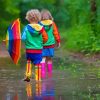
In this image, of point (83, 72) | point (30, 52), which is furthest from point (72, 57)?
point (30, 52)

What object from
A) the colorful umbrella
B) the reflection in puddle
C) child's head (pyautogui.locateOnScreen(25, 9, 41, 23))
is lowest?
the reflection in puddle

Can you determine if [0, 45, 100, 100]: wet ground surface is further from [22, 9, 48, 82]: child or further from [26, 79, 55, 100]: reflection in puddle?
[22, 9, 48, 82]: child

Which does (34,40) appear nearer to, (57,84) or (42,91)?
(57,84)

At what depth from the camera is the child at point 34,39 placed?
1214cm

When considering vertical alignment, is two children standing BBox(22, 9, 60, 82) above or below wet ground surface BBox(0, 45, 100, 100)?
above

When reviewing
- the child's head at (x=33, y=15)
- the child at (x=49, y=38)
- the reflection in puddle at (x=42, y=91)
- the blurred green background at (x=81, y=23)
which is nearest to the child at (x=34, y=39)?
the child's head at (x=33, y=15)

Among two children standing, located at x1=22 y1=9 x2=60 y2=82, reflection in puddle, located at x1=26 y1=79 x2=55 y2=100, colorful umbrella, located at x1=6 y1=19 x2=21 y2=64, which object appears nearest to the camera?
reflection in puddle, located at x1=26 y1=79 x2=55 y2=100

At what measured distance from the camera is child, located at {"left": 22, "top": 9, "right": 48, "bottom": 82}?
1214 cm

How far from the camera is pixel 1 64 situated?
15.9 m

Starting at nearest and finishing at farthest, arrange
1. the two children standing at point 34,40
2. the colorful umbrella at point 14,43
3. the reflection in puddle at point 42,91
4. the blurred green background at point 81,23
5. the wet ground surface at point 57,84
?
the reflection in puddle at point 42,91, the wet ground surface at point 57,84, the colorful umbrella at point 14,43, the two children standing at point 34,40, the blurred green background at point 81,23

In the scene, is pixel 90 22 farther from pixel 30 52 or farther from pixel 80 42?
pixel 30 52

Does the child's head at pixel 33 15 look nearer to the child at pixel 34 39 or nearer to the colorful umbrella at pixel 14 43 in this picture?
the child at pixel 34 39

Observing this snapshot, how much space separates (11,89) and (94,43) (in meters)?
9.37

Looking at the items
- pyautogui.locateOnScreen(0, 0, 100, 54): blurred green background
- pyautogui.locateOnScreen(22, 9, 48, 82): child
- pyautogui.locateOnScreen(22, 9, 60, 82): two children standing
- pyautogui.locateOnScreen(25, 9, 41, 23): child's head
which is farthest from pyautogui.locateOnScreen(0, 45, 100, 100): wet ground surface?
pyautogui.locateOnScreen(0, 0, 100, 54): blurred green background
